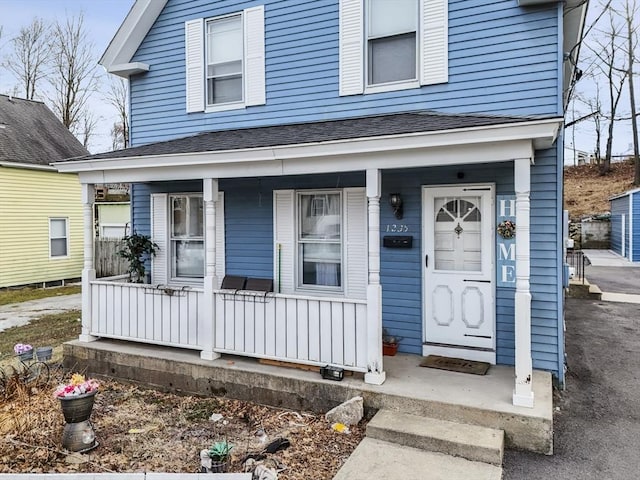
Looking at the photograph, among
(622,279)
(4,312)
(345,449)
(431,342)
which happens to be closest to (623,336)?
(431,342)

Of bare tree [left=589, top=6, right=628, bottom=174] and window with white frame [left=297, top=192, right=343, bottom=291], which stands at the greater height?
bare tree [left=589, top=6, right=628, bottom=174]

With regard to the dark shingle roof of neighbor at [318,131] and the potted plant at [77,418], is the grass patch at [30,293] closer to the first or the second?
the dark shingle roof of neighbor at [318,131]

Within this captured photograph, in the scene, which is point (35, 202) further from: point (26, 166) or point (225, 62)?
point (225, 62)

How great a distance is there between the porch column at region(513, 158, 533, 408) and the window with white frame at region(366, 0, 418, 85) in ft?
8.06

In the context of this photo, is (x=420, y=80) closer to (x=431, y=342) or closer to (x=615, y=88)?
(x=431, y=342)

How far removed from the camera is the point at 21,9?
23.9 metres

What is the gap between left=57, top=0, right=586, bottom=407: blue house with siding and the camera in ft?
16.8

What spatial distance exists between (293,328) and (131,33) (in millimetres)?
5678

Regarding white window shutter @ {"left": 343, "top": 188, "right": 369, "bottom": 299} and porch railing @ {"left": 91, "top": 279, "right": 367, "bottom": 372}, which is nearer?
porch railing @ {"left": 91, "top": 279, "right": 367, "bottom": 372}

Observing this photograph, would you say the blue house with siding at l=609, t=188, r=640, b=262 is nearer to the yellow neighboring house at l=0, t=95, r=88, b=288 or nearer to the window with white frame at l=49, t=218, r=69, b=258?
the yellow neighboring house at l=0, t=95, r=88, b=288

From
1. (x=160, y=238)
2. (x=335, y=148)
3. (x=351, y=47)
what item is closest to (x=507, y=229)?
(x=335, y=148)

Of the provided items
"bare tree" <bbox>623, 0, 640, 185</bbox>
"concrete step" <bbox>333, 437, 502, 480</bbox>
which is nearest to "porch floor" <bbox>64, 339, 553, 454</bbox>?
"concrete step" <bbox>333, 437, 502, 480</bbox>

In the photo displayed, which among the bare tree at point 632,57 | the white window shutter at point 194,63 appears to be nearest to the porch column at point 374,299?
the white window shutter at point 194,63

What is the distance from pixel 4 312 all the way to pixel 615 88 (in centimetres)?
3556
